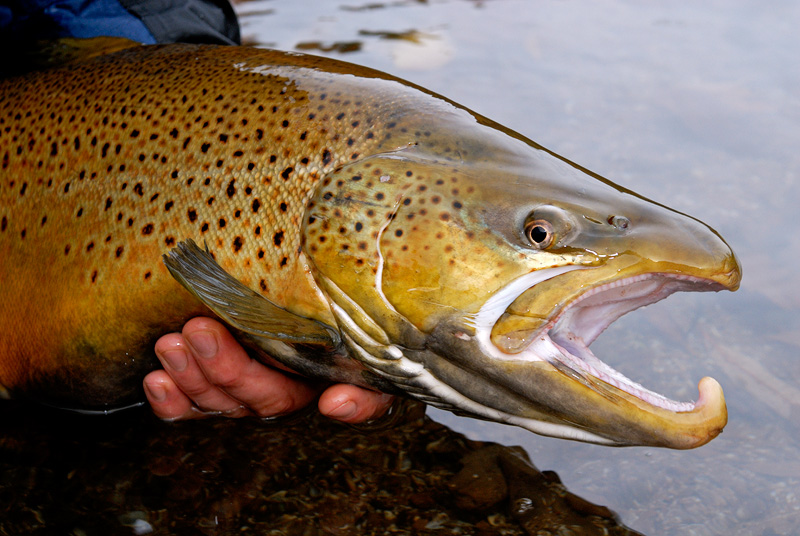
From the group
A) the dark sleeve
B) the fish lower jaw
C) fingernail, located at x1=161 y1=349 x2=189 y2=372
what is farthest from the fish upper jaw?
the dark sleeve

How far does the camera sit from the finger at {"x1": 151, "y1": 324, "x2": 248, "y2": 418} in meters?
2.58

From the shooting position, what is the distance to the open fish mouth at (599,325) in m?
2.08

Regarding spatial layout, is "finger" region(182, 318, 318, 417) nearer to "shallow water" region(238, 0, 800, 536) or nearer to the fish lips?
"shallow water" region(238, 0, 800, 536)

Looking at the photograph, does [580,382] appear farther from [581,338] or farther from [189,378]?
[189,378]

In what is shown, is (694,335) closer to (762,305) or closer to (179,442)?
(762,305)

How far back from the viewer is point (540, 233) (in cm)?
214

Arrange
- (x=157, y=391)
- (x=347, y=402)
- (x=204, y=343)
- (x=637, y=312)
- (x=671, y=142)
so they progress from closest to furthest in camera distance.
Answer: (x=204, y=343) → (x=347, y=402) → (x=157, y=391) → (x=637, y=312) → (x=671, y=142)

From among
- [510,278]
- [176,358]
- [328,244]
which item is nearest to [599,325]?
[510,278]

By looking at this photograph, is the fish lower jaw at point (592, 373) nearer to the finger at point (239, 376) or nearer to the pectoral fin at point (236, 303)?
the pectoral fin at point (236, 303)

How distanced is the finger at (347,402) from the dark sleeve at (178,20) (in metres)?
1.95

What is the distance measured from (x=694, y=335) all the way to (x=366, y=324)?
182 centimetres

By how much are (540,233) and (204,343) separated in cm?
112

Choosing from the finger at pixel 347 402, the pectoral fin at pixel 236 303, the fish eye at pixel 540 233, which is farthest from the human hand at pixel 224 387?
the fish eye at pixel 540 233

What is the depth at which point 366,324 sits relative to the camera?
A: 2.28 m
